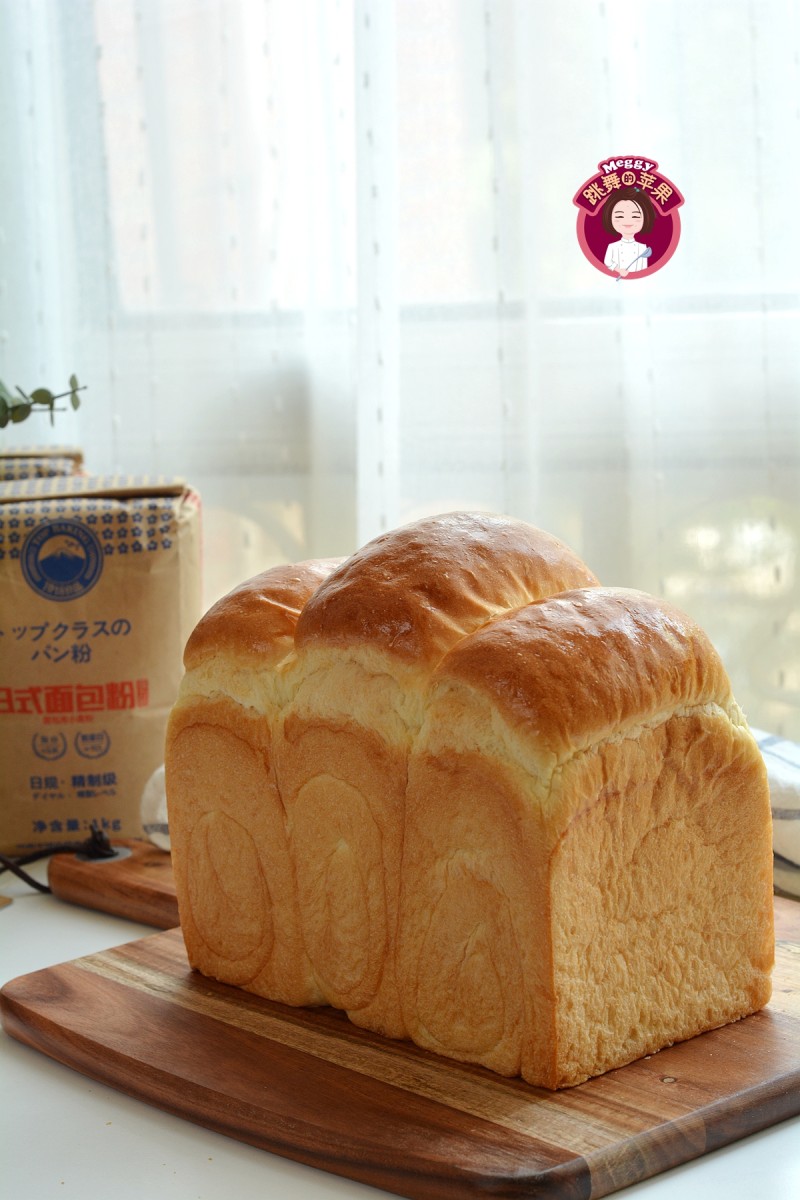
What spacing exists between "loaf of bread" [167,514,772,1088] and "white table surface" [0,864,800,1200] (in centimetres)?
9

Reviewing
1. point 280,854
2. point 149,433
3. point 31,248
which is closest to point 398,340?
point 149,433

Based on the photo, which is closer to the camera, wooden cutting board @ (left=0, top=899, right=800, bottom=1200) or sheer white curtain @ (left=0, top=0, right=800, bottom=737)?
wooden cutting board @ (left=0, top=899, right=800, bottom=1200)

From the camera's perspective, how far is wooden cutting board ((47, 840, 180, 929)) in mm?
1121

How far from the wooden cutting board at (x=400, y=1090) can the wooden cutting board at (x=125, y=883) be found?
0.62ft

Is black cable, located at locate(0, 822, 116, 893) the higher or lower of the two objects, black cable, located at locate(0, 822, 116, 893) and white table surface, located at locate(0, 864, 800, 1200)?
the higher

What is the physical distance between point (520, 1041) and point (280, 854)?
0.24 metres

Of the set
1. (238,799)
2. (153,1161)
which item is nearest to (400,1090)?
(153,1161)

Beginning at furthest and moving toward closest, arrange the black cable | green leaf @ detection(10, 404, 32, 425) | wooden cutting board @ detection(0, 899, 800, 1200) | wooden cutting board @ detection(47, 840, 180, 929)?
green leaf @ detection(10, 404, 32, 425) → the black cable → wooden cutting board @ detection(47, 840, 180, 929) → wooden cutting board @ detection(0, 899, 800, 1200)

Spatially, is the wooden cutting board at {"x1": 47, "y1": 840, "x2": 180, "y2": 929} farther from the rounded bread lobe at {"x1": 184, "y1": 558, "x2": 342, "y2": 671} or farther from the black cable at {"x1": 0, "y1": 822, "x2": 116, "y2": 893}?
the rounded bread lobe at {"x1": 184, "y1": 558, "x2": 342, "y2": 671}

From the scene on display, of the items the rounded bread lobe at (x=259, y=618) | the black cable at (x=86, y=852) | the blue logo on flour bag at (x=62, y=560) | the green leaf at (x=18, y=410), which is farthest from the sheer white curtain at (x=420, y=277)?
the rounded bread lobe at (x=259, y=618)

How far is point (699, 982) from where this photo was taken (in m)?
0.81

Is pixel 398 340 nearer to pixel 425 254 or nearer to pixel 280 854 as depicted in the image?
pixel 425 254

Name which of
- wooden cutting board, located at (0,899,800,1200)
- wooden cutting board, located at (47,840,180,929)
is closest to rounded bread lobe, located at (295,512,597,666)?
wooden cutting board, located at (0,899,800,1200)

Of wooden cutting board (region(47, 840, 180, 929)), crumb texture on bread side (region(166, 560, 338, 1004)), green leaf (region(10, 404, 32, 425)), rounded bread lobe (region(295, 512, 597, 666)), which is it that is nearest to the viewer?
rounded bread lobe (region(295, 512, 597, 666))
